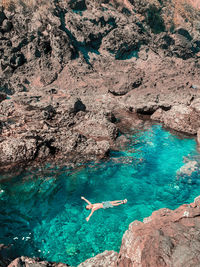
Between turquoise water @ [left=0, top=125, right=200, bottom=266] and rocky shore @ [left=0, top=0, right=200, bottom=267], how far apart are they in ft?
2.65

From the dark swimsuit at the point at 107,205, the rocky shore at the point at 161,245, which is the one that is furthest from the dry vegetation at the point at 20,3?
the rocky shore at the point at 161,245

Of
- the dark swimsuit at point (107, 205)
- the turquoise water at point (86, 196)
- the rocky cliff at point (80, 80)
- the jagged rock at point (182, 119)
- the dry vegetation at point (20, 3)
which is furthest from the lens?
the dry vegetation at point (20, 3)

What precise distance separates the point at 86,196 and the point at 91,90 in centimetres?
1004

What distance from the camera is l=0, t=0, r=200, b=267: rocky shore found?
3.82m

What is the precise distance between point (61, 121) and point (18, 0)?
50.2 ft

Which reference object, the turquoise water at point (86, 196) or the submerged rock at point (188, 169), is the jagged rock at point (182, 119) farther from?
the submerged rock at point (188, 169)

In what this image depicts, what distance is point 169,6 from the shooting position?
114 ft

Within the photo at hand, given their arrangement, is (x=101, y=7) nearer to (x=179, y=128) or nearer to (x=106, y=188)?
(x=179, y=128)

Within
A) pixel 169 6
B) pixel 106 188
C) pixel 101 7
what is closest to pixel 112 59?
pixel 101 7

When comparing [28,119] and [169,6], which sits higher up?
[169,6]

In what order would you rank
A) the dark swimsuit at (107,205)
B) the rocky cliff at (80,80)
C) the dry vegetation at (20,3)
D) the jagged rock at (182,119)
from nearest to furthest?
the dark swimsuit at (107,205), the rocky cliff at (80,80), the jagged rock at (182,119), the dry vegetation at (20,3)

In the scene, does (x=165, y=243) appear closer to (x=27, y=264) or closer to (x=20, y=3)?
(x=27, y=264)

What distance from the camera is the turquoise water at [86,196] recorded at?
5.19 meters

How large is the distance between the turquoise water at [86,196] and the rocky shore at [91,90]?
806 millimetres
